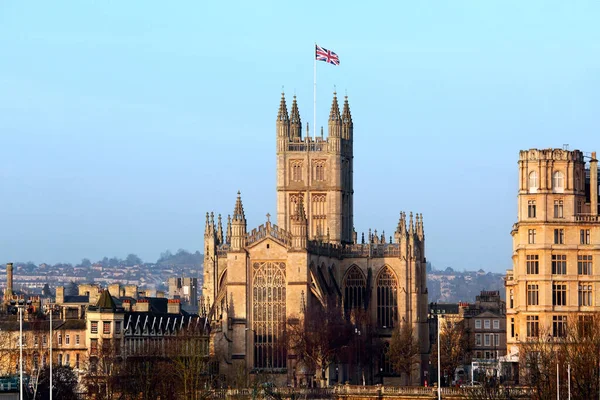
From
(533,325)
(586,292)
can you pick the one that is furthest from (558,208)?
(533,325)

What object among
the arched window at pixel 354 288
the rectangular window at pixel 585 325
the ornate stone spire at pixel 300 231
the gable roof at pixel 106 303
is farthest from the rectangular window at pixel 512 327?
the arched window at pixel 354 288

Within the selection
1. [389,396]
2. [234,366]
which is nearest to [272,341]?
[234,366]

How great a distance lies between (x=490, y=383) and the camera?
5714 inches

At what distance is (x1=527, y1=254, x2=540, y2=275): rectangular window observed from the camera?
14338cm

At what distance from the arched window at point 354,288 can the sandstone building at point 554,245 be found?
50.1 metres

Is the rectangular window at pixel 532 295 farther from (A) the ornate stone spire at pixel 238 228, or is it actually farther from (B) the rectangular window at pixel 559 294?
(A) the ornate stone spire at pixel 238 228

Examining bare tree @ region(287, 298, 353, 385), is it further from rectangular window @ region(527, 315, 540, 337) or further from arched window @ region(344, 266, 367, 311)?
rectangular window @ region(527, 315, 540, 337)

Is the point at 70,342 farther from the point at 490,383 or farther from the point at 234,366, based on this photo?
the point at 490,383

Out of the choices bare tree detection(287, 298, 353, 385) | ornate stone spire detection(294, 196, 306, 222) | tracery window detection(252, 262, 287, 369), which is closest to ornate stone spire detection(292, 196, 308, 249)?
ornate stone spire detection(294, 196, 306, 222)

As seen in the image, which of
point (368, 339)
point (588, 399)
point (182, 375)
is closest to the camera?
point (588, 399)

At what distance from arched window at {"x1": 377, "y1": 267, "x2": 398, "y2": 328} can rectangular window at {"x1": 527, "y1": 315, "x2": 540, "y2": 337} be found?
1928 inches

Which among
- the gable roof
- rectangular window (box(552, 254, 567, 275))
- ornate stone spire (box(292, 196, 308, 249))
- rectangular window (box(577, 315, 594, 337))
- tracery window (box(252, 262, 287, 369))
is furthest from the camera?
tracery window (box(252, 262, 287, 369))

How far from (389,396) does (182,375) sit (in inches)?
594

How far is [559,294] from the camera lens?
143 meters
